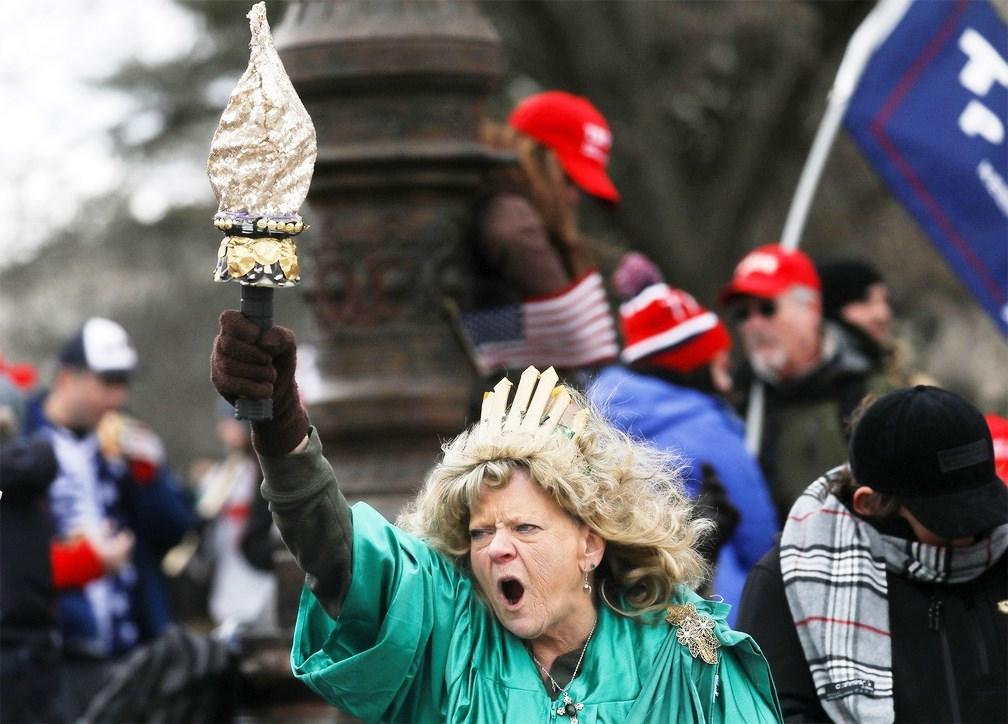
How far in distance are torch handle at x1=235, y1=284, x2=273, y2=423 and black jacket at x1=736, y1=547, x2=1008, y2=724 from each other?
1484 mm

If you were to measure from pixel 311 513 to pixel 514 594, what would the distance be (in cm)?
47

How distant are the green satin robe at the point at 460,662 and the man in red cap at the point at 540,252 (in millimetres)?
2495

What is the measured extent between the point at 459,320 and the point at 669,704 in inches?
118

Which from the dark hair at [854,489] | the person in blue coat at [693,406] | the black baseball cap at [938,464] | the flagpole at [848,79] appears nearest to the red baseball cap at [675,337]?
the person in blue coat at [693,406]

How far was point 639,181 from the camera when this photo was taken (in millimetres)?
15375

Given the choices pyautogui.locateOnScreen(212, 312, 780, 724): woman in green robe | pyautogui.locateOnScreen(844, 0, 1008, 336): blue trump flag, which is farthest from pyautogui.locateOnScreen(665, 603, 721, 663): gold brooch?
pyautogui.locateOnScreen(844, 0, 1008, 336): blue trump flag

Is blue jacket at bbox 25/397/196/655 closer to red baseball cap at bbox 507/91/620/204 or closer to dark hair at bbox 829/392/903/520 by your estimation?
red baseball cap at bbox 507/91/620/204

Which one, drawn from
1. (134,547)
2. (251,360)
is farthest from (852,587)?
(134,547)

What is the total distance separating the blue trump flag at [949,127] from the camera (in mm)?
6863

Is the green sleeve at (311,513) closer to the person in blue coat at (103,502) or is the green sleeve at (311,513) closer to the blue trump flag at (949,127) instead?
the blue trump flag at (949,127)

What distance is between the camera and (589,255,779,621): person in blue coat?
19.9 feet

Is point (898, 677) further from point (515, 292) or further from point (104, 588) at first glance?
point (104, 588)

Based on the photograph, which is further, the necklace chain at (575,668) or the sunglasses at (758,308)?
the sunglasses at (758,308)

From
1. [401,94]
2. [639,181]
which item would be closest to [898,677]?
[401,94]
